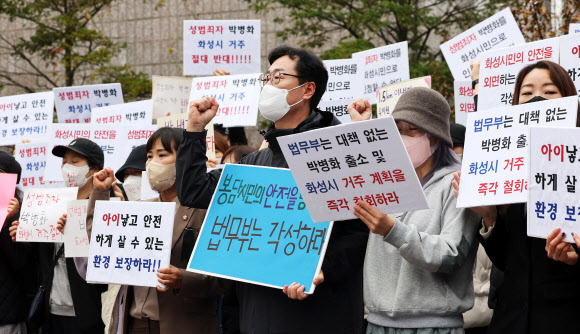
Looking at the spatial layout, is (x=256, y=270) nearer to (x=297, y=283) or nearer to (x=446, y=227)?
(x=297, y=283)

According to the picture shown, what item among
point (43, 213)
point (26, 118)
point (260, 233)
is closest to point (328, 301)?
point (260, 233)

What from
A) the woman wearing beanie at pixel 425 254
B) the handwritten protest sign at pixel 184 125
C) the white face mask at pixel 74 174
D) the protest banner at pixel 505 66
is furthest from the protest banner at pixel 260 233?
the handwritten protest sign at pixel 184 125

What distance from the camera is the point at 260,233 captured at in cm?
381

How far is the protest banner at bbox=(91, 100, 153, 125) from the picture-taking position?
8.13 m

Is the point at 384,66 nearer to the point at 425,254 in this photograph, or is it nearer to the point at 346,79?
the point at 346,79

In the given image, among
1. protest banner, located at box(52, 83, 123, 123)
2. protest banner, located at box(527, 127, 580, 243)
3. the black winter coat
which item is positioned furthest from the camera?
protest banner, located at box(52, 83, 123, 123)

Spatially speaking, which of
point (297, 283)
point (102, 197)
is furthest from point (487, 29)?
point (297, 283)

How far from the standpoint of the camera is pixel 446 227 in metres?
3.70

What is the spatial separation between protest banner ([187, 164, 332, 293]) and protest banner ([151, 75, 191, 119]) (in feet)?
13.8

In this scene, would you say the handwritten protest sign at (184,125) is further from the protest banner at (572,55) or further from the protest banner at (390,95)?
the protest banner at (572,55)

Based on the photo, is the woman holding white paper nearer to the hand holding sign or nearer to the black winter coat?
the black winter coat

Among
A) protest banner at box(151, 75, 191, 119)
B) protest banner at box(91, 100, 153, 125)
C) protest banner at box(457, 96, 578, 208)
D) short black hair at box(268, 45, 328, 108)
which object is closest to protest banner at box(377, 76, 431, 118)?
protest banner at box(151, 75, 191, 119)

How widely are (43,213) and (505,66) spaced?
11.1 ft

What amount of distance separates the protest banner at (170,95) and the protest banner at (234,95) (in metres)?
0.77
